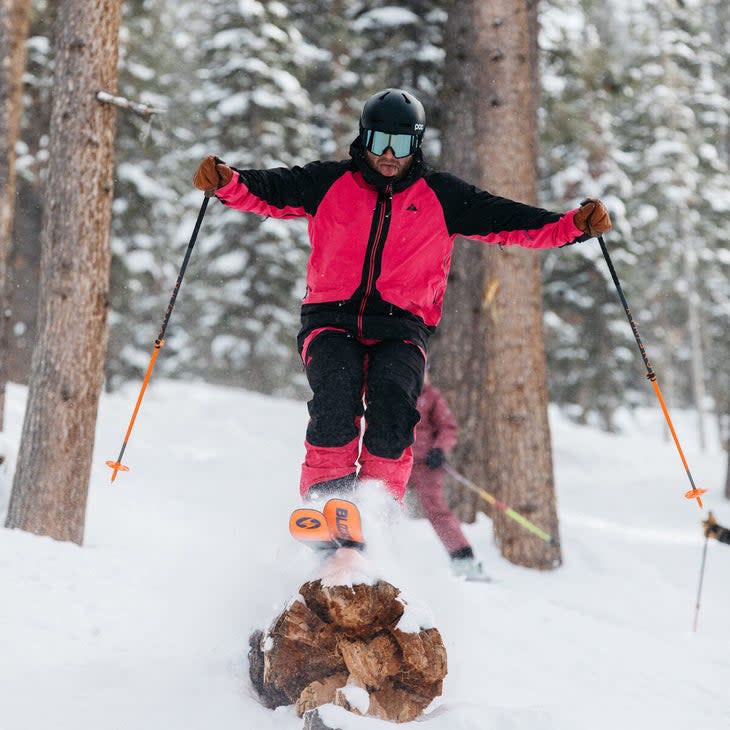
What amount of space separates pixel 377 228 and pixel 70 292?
3.15 meters

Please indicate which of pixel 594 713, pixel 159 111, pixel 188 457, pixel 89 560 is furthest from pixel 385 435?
pixel 188 457

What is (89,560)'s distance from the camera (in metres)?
5.16

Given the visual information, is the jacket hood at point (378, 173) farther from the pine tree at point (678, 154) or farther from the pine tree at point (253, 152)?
the pine tree at point (678, 154)

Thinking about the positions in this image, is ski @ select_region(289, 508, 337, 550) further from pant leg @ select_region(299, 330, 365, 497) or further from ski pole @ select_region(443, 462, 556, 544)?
ski pole @ select_region(443, 462, 556, 544)

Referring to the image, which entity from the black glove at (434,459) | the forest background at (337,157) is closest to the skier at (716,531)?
the black glove at (434,459)

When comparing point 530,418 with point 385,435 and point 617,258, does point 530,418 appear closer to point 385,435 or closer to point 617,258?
point 385,435

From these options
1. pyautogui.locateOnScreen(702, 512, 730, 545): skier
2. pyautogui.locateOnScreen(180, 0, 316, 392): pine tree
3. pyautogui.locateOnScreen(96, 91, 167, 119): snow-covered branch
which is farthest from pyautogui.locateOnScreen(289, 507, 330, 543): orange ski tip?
pyautogui.locateOnScreen(180, 0, 316, 392): pine tree

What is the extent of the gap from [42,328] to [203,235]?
15.9m

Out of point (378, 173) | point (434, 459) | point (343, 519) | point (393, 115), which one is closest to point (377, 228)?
point (378, 173)

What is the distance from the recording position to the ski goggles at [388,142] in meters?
3.99

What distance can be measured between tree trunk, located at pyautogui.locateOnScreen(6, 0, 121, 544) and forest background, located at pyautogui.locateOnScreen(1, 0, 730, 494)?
366 centimetres

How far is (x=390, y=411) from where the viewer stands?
3.92 metres

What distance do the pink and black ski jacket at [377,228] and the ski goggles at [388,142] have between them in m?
0.09

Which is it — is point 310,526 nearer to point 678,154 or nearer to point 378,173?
point 378,173
